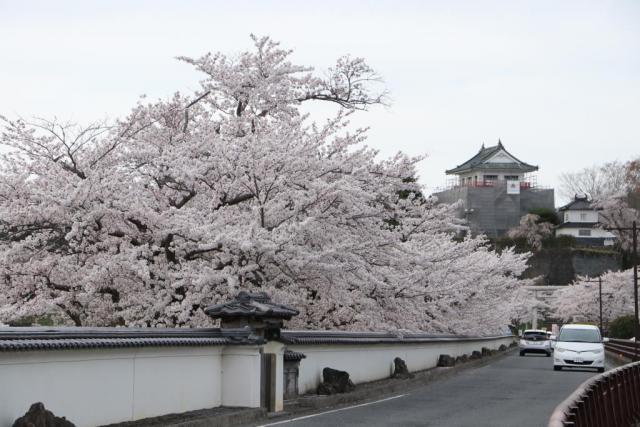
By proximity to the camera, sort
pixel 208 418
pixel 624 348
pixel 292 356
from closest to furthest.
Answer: pixel 208 418 < pixel 292 356 < pixel 624 348

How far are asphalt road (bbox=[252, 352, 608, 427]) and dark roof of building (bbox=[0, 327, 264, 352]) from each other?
5.51ft

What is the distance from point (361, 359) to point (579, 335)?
43.1 feet

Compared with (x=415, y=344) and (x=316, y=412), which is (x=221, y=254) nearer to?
(x=316, y=412)

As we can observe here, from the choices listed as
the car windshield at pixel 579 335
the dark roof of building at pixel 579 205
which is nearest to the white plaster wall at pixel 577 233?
the dark roof of building at pixel 579 205

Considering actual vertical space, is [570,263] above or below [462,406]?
above

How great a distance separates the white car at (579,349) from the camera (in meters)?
31.9

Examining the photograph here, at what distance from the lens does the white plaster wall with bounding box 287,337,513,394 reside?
747 inches

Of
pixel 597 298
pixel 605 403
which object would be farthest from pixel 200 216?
Answer: pixel 597 298

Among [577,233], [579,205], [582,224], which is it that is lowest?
[577,233]

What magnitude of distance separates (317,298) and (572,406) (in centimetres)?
1639

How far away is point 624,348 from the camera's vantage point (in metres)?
44.5

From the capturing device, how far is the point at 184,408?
14.4 meters

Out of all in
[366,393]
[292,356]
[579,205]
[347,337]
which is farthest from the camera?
[579,205]

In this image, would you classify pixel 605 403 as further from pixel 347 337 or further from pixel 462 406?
pixel 347 337
